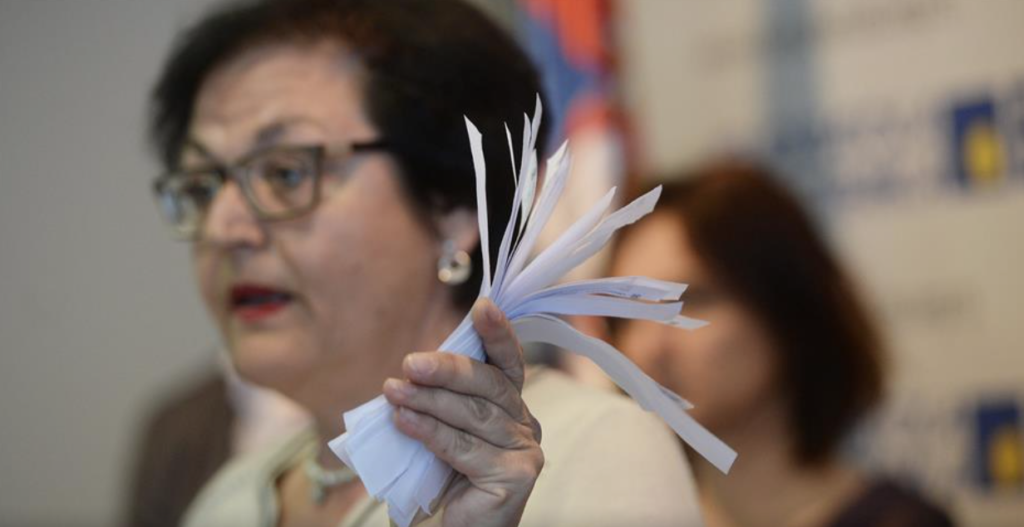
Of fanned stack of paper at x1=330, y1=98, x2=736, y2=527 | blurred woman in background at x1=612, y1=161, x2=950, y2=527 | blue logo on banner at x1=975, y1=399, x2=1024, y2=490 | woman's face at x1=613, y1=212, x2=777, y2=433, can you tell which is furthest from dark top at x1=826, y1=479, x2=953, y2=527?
fanned stack of paper at x1=330, y1=98, x2=736, y2=527

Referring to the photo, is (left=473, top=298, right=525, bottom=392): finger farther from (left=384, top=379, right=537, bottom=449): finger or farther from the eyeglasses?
the eyeglasses

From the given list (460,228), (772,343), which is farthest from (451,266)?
(772,343)

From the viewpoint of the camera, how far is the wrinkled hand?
0.41m

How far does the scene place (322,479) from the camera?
0.71 metres

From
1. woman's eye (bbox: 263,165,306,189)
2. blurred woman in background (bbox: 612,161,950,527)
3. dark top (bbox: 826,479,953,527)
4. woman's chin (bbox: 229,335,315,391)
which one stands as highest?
woman's eye (bbox: 263,165,306,189)

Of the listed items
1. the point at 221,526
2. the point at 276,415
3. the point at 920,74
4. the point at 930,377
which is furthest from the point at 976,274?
the point at 221,526

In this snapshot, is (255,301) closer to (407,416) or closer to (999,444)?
(407,416)

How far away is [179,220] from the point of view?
2.13 ft

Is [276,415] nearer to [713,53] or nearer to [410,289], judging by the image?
[410,289]

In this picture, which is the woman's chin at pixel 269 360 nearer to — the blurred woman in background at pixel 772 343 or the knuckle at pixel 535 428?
the knuckle at pixel 535 428

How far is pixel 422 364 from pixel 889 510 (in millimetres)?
873

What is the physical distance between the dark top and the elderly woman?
633 mm

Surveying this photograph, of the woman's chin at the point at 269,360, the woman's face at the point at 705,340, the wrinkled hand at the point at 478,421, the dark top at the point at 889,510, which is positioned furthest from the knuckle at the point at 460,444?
the dark top at the point at 889,510

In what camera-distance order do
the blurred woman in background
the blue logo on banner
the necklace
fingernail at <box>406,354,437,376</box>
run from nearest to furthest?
fingernail at <box>406,354,437,376</box>, the necklace, the blurred woman in background, the blue logo on banner
